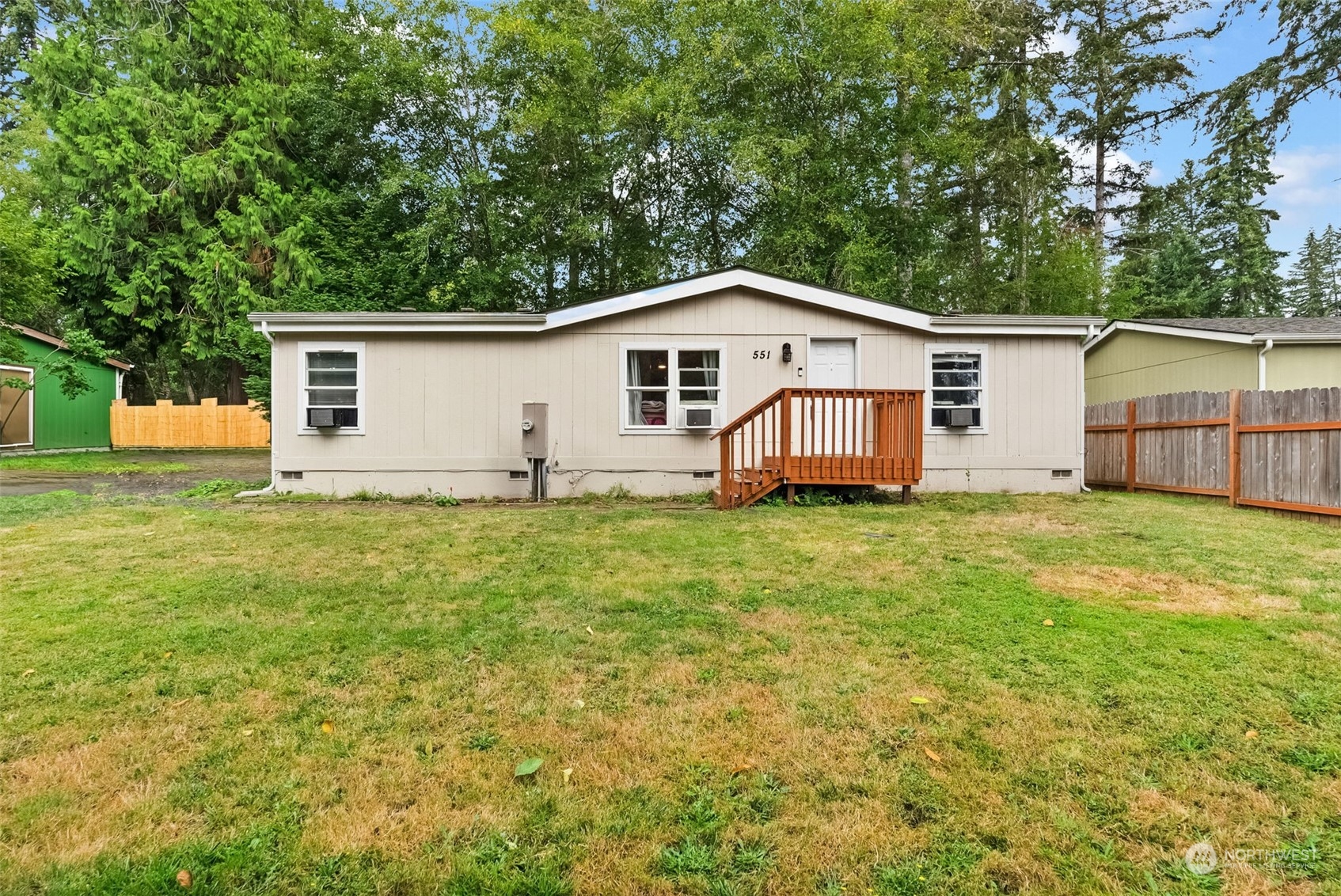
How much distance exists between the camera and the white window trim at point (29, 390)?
15.7 metres

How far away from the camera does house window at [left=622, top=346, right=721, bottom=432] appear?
8.96 metres

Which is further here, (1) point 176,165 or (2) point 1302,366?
(1) point 176,165

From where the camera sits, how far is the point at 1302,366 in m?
10.1

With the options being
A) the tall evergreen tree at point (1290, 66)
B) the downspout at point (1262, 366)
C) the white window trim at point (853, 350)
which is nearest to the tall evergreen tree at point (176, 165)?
the white window trim at point (853, 350)

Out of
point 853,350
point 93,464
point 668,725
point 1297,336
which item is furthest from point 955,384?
point 93,464

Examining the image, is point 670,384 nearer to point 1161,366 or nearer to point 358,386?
point 358,386

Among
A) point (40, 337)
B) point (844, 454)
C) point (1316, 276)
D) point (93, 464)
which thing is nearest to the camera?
point (844, 454)

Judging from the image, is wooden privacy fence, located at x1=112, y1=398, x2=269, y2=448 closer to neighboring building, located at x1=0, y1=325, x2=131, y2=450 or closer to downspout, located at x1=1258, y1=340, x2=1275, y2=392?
neighboring building, located at x1=0, y1=325, x2=131, y2=450

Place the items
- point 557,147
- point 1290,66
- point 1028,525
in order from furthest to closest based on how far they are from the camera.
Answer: point 557,147 → point 1290,66 → point 1028,525

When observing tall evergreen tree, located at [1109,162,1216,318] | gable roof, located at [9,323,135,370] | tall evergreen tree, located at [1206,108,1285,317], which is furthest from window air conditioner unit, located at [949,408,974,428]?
tall evergreen tree, located at [1206,108,1285,317]

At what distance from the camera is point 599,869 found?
162 centimetres

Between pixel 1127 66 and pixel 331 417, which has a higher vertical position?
pixel 1127 66

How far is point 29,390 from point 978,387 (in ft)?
72.1

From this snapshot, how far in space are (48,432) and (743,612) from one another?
2211 cm
